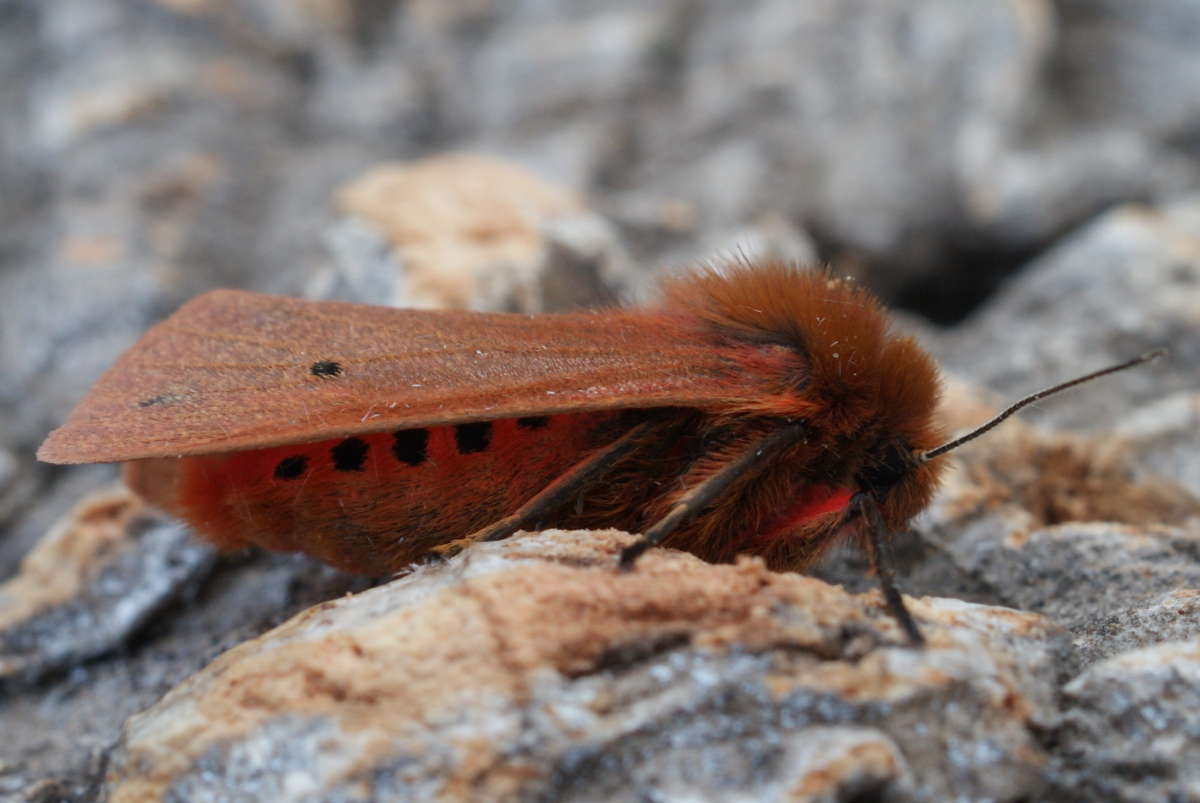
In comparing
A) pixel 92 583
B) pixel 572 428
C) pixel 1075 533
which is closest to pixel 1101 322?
A: pixel 1075 533

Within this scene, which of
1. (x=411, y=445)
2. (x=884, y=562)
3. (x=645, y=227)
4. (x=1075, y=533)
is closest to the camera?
(x=884, y=562)

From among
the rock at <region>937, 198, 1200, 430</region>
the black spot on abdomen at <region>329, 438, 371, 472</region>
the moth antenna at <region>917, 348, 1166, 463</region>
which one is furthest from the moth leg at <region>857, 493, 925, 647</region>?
the rock at <region>937, 198, 1200, 430</region>

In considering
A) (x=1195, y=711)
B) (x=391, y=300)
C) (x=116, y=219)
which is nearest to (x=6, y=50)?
(x=116, y=219)

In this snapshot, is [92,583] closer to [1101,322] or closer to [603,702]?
[603,702]

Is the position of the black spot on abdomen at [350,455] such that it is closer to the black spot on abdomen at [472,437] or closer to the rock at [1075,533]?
the black spot on abdomen at [472,437]

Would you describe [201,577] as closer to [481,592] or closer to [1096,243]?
[481,592]

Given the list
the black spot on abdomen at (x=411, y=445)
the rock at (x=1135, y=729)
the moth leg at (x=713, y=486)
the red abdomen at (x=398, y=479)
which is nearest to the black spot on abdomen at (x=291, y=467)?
the red abdomen at (x=398, y=479)
